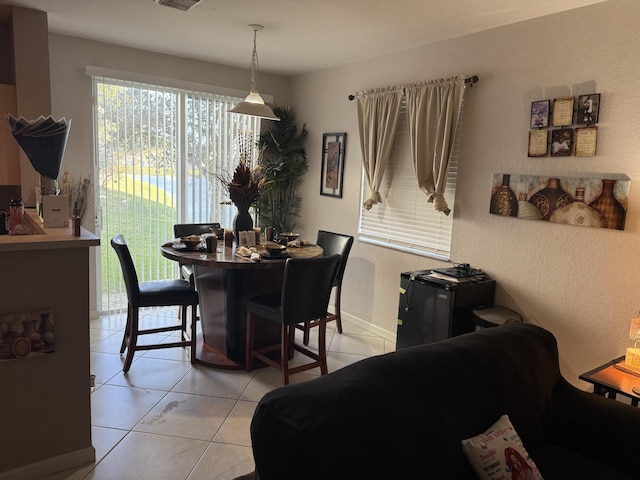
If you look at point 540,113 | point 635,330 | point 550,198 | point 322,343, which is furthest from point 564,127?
point 322,343

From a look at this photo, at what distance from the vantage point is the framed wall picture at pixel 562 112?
2.87 m

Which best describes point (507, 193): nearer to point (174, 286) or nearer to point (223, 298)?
point (223, 298)

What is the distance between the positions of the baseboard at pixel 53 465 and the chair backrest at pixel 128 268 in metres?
1.13

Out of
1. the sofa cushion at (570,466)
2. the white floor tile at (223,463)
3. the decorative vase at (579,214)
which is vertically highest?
the decorative vase at (579,214)

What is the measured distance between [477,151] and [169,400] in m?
2.82

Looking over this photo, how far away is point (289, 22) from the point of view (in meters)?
3.39

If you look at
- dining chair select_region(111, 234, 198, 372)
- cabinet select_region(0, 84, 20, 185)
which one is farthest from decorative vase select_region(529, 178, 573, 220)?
cabinet select_region(0, 84, 20, 185)

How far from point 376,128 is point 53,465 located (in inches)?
135

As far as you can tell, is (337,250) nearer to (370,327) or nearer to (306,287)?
(370,327)

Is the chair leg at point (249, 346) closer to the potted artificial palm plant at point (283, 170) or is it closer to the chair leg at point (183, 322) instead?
the chair leg at point (183, 322)

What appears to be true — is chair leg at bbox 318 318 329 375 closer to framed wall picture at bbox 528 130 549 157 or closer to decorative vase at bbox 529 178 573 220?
decorative vase at bbox 529 178 573 220

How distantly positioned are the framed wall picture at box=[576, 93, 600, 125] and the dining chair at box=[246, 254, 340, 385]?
69.1 inches

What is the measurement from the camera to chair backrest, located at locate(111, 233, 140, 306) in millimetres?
3135

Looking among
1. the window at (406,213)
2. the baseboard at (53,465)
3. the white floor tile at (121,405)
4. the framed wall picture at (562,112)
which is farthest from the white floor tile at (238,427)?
the framed wall picture at (562,112)
